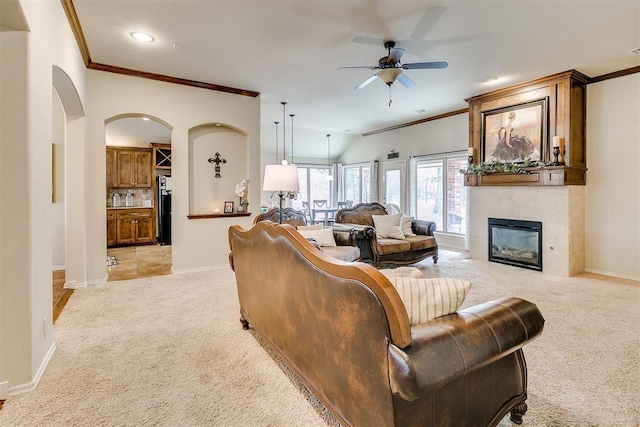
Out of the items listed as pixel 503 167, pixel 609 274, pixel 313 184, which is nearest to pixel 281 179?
pixel 503 167

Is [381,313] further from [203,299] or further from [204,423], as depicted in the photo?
[203,299]

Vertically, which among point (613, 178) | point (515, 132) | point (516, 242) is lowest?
point (516, 242)

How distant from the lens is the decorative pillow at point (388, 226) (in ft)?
17.1

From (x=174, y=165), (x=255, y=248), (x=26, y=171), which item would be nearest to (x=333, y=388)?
(x=255, y=248)

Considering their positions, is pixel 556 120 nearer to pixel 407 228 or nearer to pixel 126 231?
pixel 407 228

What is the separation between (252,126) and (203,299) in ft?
9.68

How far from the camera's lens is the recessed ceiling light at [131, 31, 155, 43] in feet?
11.3

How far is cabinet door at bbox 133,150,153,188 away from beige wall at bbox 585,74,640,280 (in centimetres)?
839

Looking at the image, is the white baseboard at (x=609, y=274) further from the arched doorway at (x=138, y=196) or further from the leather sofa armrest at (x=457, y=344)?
the arched doorway at (x=138, y=196)

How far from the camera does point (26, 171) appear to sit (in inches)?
76.2

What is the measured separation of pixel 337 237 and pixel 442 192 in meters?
3.75

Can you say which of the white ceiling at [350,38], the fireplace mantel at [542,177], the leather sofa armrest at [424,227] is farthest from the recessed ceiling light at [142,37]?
the fireplace mantel at [542,177]

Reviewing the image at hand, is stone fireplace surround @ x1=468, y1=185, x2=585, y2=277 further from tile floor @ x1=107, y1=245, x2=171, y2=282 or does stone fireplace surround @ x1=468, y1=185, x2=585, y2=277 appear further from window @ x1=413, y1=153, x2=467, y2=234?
tile floor @ x1=107, y1=245, x2=171, y2=282

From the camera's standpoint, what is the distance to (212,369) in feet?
7.23
